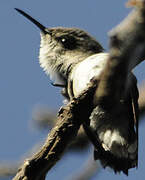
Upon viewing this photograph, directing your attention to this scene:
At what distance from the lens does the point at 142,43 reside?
133 centimetres

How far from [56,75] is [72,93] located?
22.7 inches

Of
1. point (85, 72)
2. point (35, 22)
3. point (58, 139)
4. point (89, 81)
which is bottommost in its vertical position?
point (58, 139)

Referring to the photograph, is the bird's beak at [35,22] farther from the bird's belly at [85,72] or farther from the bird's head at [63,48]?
the bird's belly at [85,72]

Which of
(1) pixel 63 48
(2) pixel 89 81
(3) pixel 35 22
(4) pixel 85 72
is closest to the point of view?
(2) pixel 89 81

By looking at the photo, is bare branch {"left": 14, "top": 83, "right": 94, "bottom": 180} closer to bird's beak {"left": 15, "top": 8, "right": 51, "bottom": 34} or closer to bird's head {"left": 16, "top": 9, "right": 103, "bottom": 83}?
bird's head {"left": 16, "top": 9, "right": 103, "bottom": 83}

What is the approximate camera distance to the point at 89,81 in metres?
3.64

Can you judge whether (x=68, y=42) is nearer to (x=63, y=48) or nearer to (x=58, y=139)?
(x=63, y=48)

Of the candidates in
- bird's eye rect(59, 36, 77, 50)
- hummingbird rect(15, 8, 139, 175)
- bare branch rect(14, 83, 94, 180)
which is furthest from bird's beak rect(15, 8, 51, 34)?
bare branch rect(14, 83, 94, 180)

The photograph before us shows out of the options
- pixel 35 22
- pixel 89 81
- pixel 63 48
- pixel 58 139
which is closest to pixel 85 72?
pixel 89 81

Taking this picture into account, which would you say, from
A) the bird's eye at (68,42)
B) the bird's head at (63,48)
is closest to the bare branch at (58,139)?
the bird's head at (63,48)

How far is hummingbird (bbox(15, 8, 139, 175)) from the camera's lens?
442 cm

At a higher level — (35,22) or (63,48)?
(35,22)

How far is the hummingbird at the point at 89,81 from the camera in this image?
14.5 feet

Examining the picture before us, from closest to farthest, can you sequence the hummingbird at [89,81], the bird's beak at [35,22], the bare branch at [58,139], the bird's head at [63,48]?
the bare branch at [58,139] < the hummingbird at [89,81] < the bird's head at [63,48] < the bird's beak at [35,22]
